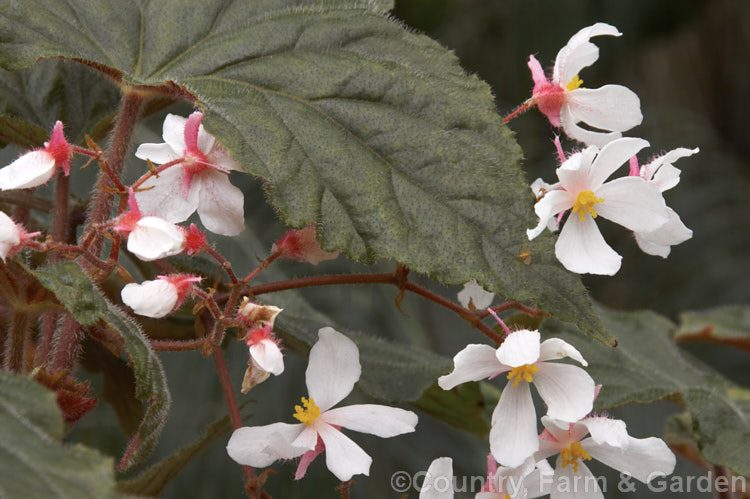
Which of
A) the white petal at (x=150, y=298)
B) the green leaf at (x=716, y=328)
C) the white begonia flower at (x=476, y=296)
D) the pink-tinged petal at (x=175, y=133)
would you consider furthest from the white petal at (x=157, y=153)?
the green leaf at (x=716, y=328)

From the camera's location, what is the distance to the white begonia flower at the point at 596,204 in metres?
0.50

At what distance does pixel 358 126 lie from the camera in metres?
0.49

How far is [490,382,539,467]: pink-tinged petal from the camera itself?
0.49 meters

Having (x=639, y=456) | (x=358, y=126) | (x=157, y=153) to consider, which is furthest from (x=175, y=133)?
(x=639, y=456)

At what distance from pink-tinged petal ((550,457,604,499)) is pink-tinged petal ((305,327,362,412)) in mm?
145

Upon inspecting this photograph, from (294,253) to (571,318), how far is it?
18cm

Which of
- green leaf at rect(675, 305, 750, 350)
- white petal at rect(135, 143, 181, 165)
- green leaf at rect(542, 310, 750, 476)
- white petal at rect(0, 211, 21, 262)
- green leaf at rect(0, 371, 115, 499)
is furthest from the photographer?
green leaf at rect(675, 305, 750, 350)

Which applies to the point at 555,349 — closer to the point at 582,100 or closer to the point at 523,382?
the point at 523,382

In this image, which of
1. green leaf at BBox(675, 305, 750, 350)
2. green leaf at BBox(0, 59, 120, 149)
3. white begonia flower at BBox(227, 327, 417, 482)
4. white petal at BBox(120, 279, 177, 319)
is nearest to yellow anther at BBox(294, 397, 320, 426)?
white begonia flower at BBox(227, 327, 417, 482)

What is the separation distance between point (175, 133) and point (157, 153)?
0.02 meters

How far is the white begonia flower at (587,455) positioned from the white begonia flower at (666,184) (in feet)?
0.40

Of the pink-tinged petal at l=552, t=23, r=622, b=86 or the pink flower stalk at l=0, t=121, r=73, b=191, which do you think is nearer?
the pink flower stalk at l=0, t=121, r=73, b=191

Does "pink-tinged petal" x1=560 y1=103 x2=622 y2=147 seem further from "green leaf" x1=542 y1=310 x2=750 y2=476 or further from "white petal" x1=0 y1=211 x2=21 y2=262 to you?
"white petal" x1=0 y1=211 x2=21 y2=262

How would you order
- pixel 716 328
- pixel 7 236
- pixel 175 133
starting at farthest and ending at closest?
pixel 716 328
pixel 175 133
pixel 7 236
